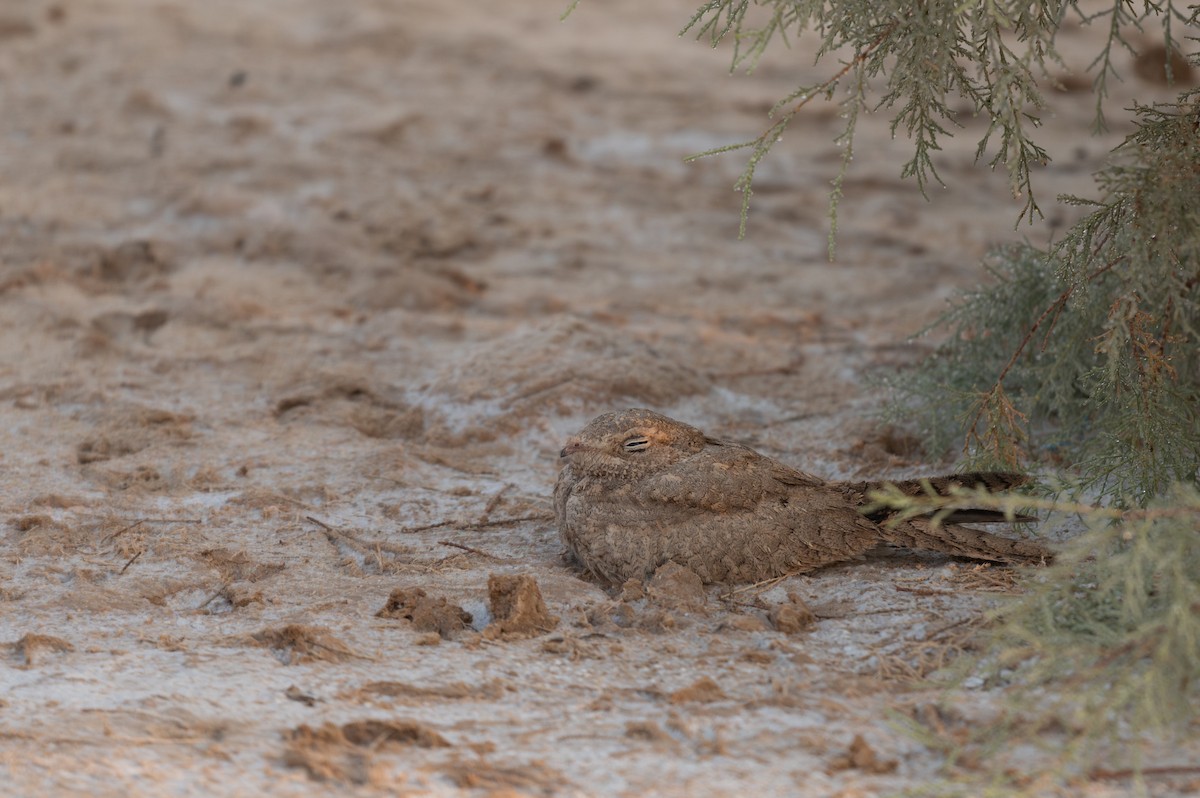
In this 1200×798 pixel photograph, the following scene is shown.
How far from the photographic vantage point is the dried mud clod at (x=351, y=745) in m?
2.45

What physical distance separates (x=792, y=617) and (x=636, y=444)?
807 mm

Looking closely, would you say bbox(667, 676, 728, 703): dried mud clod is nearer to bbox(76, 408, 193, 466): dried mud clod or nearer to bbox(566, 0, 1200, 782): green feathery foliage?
bbox(566, 0, 1200, 782): green feathery foliage

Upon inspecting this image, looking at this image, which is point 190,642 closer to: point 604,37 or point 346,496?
point 346,496

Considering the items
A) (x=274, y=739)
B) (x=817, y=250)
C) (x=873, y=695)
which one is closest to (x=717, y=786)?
(x=873, y=695)

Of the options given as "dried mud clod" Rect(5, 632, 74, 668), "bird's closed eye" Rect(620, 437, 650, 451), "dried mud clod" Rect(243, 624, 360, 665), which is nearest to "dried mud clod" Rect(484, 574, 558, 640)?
"dried mud clod" Rect(243, 624, 360, 665)

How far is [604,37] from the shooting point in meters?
10.5

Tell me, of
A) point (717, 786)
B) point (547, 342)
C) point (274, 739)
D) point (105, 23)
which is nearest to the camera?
point (717, 786)

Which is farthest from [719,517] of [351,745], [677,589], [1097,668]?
[351,745]

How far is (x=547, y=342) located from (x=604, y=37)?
5.96m

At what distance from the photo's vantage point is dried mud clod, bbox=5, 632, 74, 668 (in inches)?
117

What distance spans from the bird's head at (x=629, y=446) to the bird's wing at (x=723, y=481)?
53 mm

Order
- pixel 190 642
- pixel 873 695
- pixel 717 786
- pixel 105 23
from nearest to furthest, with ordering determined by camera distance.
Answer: pixel 717 786
pixel 873 695
pixel 190 642
pixel 105 23

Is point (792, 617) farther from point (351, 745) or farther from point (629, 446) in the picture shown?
point (351, 745)

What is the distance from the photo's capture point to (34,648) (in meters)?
3.00
